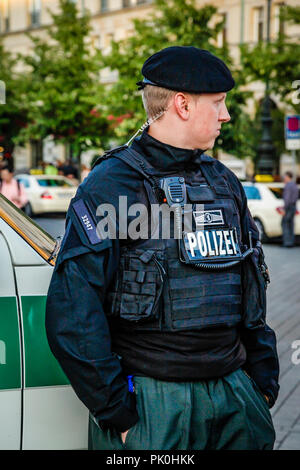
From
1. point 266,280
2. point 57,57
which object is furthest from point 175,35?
point 266,280

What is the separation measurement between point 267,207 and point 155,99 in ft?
46.8

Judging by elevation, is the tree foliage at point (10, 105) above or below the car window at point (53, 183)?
above

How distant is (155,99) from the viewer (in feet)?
7.67

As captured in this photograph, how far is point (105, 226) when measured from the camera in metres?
2.21

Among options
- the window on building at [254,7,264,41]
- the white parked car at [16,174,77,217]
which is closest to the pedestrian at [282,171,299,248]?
the white parked car at [16,174,77,217]

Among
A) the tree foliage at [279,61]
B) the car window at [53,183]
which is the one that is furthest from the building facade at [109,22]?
the tree foliage at [279,61]

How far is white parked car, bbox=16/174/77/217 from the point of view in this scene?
23.0m

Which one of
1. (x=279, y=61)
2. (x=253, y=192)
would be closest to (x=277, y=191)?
(x=253, y=192)

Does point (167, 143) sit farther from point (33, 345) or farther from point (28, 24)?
point (28, 24)

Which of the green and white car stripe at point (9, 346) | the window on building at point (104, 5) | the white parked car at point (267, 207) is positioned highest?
the window on building at point (104, 5)

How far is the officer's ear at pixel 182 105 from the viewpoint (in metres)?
2.30

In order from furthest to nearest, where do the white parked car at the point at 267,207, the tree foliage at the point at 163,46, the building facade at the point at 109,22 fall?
1. the building facade at the point at 109,22
2. the tree foliage at the point at 163,46
3. the white parked car at the point at 267,207

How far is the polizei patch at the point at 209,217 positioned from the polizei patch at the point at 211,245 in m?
Answer: 0.03

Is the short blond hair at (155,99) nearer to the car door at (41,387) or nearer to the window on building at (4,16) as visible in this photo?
the car door at (41,387)
